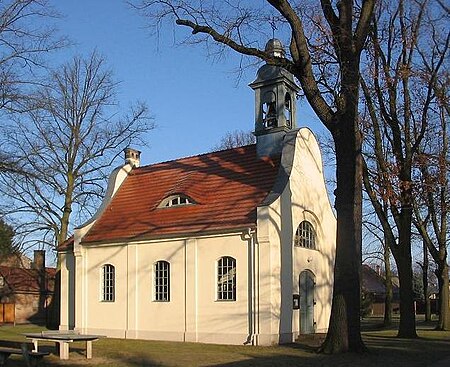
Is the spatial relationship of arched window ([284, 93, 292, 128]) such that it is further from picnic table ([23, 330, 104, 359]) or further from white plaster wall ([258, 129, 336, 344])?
picnic table ([23, 330, 104, 359])

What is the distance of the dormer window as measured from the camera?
25359mm

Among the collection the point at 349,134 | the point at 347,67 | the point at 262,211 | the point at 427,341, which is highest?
the point at 347,67

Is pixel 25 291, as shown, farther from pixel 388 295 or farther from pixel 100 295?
pixel 388 295

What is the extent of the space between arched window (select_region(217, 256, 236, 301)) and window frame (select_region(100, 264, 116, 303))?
5877 mm

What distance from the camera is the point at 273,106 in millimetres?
25828

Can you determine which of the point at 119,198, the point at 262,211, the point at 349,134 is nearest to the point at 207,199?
the point at 262,211

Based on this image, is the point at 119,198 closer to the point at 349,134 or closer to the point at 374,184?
the point at 374,184

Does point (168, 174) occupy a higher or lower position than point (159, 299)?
higher

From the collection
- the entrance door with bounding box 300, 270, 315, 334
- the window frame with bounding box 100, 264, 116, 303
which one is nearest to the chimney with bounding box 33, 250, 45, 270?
the window frame with bounding box 100, 264, 116, 303

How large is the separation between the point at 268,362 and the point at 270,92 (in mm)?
12948

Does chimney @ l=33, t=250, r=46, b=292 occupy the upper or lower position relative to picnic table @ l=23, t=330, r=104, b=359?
upper

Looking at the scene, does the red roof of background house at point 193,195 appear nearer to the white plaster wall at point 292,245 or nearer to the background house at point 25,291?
the white plaster wall at point 292,245

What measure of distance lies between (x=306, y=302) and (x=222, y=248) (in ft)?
13.8

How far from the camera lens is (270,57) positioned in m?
16.8
